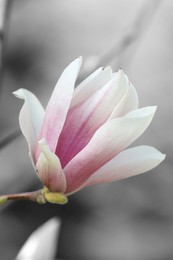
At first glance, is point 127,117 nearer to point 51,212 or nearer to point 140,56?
point 51,212

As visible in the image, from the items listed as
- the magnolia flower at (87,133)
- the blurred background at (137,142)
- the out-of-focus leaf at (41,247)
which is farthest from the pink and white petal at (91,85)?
the blurred background at (137,142)

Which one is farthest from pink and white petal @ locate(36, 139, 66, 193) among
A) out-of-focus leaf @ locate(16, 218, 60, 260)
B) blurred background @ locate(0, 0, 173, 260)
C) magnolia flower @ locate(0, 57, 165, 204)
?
blurred background @ locate(0, 0, 173, 260)

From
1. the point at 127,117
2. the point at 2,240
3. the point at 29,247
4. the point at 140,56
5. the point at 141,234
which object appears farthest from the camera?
the point at 140,56

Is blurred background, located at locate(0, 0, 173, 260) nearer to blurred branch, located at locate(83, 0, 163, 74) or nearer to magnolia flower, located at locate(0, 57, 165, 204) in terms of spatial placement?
blurred branch, located at locate(83, 0, 163, 74)

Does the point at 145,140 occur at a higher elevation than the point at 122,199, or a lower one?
higher

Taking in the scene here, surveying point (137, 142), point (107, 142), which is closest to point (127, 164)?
point (107, 142)

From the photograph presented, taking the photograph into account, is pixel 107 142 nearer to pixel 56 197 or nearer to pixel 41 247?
pixel 56 197

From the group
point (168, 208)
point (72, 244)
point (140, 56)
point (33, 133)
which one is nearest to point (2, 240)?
point (72, 244)
